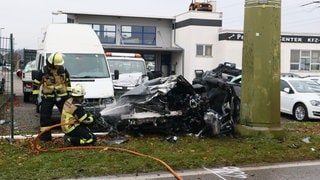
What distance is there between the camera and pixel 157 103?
8.88 metres

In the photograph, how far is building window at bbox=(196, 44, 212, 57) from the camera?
34.2 metres

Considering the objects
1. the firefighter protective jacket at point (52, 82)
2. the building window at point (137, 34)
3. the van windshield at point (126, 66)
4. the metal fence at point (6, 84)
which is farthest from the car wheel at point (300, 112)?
the building window at point (137, 34)

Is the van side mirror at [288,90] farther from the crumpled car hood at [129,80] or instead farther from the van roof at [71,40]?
the van roof at [71,40]

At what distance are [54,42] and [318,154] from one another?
25.8ft

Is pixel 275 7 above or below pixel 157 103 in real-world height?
above

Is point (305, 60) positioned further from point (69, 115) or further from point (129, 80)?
point (69, 115)

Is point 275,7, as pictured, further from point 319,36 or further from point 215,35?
point 319,36

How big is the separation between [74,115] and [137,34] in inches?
1152

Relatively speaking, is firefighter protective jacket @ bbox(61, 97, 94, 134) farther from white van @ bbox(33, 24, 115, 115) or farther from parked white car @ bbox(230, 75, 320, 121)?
parked white car @ bbox(230, 75, 320, 121)

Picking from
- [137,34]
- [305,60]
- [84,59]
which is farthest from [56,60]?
[305,60]

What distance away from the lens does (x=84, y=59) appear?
1199 centimetres

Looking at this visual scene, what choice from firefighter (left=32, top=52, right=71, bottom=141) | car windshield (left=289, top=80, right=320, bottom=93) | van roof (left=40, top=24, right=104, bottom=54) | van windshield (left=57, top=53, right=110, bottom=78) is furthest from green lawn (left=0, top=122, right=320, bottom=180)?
car windshield (left=289, top=80, right=320, bottom=93)

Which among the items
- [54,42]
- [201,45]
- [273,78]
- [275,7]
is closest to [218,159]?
[273,78]

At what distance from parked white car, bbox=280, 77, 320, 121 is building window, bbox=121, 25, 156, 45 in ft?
72.8
